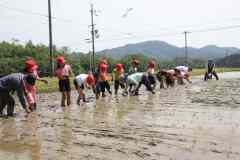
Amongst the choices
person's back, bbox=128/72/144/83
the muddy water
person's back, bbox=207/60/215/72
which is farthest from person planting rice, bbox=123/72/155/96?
person's back, bbox=207/60/215/72

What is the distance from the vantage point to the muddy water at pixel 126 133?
671 centimetres

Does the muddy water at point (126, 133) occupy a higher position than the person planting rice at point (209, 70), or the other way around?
the person planting rice at point (209, 70)

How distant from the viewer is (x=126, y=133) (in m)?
8.39

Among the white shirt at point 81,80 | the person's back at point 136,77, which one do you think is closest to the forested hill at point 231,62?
the person's back at point 136,77

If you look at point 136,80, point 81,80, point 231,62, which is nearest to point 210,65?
point 136,80

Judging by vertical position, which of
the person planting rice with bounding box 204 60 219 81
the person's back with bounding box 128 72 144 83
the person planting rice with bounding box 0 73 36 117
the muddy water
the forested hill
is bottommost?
the muddy water

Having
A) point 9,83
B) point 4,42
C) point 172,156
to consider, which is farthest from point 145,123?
point 4,42

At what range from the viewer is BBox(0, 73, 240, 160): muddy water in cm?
671

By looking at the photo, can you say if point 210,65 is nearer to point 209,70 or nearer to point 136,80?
point 209,70

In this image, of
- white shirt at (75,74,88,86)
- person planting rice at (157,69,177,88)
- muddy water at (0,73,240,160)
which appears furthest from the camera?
person planting rice at (157,69,177,88)

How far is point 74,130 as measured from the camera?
895 centimetres

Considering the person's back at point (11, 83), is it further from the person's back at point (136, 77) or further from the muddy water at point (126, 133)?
the person's back at point (136, 77)

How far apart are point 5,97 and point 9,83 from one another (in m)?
0.44

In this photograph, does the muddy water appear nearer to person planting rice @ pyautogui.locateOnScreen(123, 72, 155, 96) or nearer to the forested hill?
person planting rice @ pyautogui.locateOnScreen(123, 72, 155, 96)
